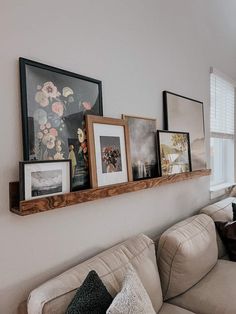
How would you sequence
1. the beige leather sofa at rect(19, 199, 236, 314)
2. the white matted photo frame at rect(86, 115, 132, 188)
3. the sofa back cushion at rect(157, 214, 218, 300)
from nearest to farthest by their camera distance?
the beige leather sofa at rect(19, 199, 236, 314) → the white matted photo frame at rect(86, 115, 132, 188) → the sofa back cushion at rect(157, 214, 218, 300)

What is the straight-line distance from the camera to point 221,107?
305 centimetres

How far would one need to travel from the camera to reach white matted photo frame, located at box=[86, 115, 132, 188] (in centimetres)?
143

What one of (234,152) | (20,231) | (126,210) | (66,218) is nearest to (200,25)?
(234,152)

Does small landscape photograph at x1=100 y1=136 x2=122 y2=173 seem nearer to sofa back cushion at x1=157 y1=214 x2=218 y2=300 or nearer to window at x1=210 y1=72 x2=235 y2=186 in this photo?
sofa back cushion at x1=157 y1=214 x2=218 y2=300

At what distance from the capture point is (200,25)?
257 cm

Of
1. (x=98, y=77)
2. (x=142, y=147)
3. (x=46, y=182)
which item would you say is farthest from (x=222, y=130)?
(x=46, y=182)

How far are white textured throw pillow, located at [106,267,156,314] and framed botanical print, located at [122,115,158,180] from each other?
0.68 meters

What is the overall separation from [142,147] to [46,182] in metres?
0.79

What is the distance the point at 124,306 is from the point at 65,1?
1433 millimetres

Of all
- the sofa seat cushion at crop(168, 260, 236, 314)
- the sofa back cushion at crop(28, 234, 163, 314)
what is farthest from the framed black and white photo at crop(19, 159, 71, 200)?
the sofa seat cushion at crop(168, 260, 236, 314)

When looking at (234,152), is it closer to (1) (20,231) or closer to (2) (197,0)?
(2) (197,0)

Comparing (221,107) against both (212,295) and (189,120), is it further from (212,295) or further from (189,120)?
(212,295)

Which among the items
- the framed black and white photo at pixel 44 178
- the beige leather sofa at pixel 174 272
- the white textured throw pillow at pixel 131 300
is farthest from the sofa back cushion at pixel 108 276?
the framed black and white photo at pixel 44 178

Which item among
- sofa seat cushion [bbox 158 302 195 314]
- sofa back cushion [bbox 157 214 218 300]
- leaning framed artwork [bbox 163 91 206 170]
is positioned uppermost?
leaning framed artwork [bbox 163 91 206 170]
